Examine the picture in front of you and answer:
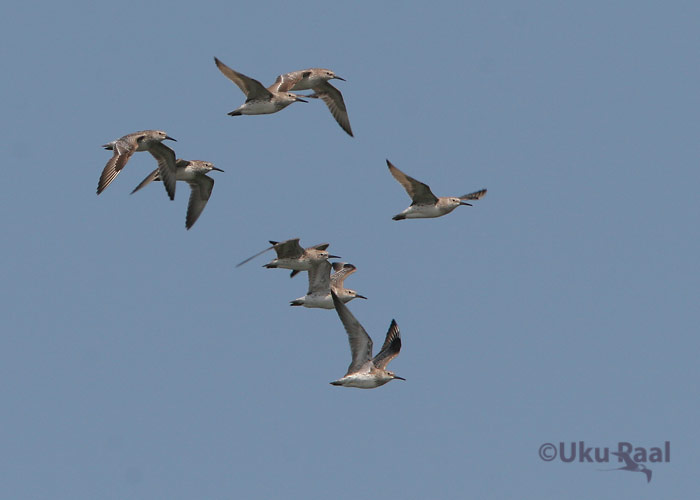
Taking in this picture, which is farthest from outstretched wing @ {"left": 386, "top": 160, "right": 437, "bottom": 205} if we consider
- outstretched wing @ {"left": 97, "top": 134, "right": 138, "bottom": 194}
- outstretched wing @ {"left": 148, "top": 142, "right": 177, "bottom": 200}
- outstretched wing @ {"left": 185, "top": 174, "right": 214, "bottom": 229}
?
outstretched wing @ {"left": 97, "top": 134, "right": 138, "bottom": 194}

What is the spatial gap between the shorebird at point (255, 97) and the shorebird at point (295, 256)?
2.88 metres

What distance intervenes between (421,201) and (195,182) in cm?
578

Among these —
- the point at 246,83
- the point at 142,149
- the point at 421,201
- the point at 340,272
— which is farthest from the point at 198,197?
the point at 421,201

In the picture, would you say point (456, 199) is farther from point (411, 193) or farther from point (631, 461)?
point (631, 461)

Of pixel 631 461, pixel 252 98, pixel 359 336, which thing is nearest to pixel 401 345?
pixel 359 336

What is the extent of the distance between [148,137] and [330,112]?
246 inches

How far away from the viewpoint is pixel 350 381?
27781mm

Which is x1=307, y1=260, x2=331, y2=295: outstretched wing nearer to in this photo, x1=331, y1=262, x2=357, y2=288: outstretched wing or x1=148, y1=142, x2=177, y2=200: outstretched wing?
x1=331, y1=262, x2=357, y2=288: outstretched wing

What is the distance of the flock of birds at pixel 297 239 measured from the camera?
27938 millimetres

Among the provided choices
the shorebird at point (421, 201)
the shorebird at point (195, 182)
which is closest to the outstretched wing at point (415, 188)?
the shorebird at point (421, 201)

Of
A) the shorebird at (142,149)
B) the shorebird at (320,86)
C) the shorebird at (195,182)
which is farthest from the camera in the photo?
the shorebird at (195,182)

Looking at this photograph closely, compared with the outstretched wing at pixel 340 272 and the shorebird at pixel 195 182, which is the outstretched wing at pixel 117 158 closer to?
the shorebird at pixel 195 182

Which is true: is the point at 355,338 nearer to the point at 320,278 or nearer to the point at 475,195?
the point at 320,278

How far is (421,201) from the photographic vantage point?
30359 millimetres
